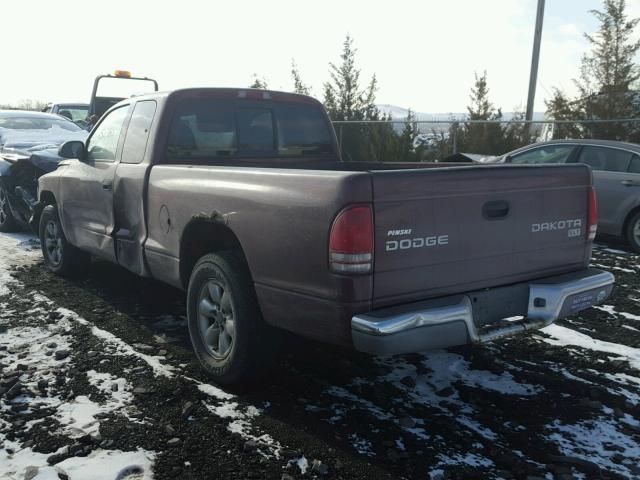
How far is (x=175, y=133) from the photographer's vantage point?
15.9 ft

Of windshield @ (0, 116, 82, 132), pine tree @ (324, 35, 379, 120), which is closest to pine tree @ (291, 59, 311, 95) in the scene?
pine tree @ (324, 35, 379, 120)

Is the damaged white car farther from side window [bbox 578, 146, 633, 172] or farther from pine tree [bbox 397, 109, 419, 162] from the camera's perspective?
pine tree [bbox 397, 109, 419, 162]

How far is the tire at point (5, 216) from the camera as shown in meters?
9.30

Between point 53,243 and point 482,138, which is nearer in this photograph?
point 53,243

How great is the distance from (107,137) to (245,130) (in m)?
1.45

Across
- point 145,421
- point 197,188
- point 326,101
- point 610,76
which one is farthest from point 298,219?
point 326,101

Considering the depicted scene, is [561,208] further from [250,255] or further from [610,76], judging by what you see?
[610,76]

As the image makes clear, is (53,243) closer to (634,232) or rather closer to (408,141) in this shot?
(634,232)

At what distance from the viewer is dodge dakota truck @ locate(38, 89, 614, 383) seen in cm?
312

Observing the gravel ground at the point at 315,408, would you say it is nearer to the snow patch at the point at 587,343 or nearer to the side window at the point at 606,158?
the snow patch at the point at 587,343

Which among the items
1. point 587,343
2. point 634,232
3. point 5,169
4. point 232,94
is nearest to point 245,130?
point 232,94

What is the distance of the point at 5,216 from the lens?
30.9 ft

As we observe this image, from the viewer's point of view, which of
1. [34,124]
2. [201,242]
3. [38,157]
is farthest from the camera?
[34,124]

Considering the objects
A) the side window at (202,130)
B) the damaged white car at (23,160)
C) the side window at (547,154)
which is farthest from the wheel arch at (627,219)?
the damaged white car at (23,160)
